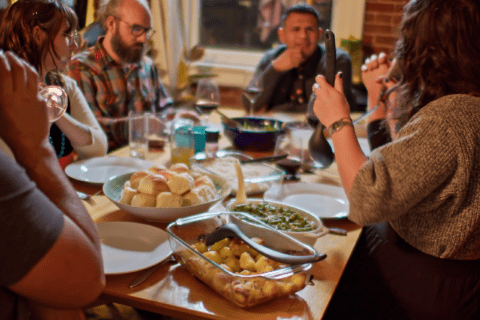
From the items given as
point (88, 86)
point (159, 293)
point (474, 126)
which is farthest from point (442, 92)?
point (88, 86)

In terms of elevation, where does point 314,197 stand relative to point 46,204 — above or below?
below

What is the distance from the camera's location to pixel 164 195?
3.50ft

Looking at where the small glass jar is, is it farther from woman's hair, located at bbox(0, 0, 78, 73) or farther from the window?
the window

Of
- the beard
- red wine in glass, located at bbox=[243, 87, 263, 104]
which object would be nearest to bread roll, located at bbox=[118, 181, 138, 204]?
red wine in glass, located at bbox=[243, 87, 263, 104]

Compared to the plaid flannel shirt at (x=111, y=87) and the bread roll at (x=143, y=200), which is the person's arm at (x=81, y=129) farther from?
the bread roll at (x=143, y=200)

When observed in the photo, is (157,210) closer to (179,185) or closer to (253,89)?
(179,185)

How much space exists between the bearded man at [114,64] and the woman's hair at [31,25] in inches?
27.9

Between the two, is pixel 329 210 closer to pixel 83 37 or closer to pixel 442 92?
pixel 442 92

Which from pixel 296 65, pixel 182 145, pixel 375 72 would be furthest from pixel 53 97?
pixel 296 65

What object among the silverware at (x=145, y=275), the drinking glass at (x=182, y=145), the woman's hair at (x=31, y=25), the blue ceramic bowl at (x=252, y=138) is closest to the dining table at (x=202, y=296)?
the silverware at (x=145, y=275)

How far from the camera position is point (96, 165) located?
1.47 metres

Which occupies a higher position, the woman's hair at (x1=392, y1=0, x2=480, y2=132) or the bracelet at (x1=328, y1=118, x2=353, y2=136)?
the woman's hair at (x1=392, y1=0, x2=480, y2=132)

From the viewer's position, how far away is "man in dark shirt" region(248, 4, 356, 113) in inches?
110

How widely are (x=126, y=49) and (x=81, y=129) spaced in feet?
2.69
